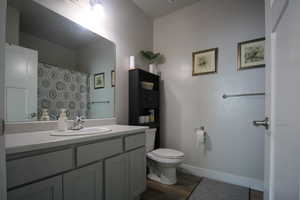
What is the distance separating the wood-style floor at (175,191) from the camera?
161 centimetres

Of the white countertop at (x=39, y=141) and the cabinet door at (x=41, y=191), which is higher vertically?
the white countertop at (x=39, y=141)

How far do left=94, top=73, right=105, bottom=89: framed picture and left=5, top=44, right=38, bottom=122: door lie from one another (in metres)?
0.57

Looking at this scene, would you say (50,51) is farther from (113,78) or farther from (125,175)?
(125,175)

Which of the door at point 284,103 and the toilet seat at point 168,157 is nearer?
the door at point 284,103

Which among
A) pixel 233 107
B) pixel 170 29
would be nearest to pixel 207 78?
pixel 233 107

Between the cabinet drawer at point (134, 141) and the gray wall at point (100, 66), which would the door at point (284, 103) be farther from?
the gray wall at point (100, 66)

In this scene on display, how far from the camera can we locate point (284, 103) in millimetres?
543

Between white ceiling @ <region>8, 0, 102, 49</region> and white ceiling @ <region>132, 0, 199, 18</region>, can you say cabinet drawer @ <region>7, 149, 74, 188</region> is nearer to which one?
white ceiling @ <region>8, 0, 102, 49</region>

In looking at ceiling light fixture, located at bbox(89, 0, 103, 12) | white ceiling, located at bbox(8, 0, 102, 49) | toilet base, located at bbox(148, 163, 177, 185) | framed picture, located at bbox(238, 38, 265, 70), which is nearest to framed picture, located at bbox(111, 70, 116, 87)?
white ceiling, located at bbox(8, 0, 102, 49)

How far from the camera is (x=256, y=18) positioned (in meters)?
1.77

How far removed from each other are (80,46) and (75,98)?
1.86ft

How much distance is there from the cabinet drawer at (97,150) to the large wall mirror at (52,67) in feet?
1.81

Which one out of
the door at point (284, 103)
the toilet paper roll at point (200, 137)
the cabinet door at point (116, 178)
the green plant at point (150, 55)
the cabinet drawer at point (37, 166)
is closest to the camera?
the door at point (284, 103)

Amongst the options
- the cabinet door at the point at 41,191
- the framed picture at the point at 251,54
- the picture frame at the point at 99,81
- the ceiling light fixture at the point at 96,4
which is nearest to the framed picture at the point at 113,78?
the picture frame at the point at 99,81
